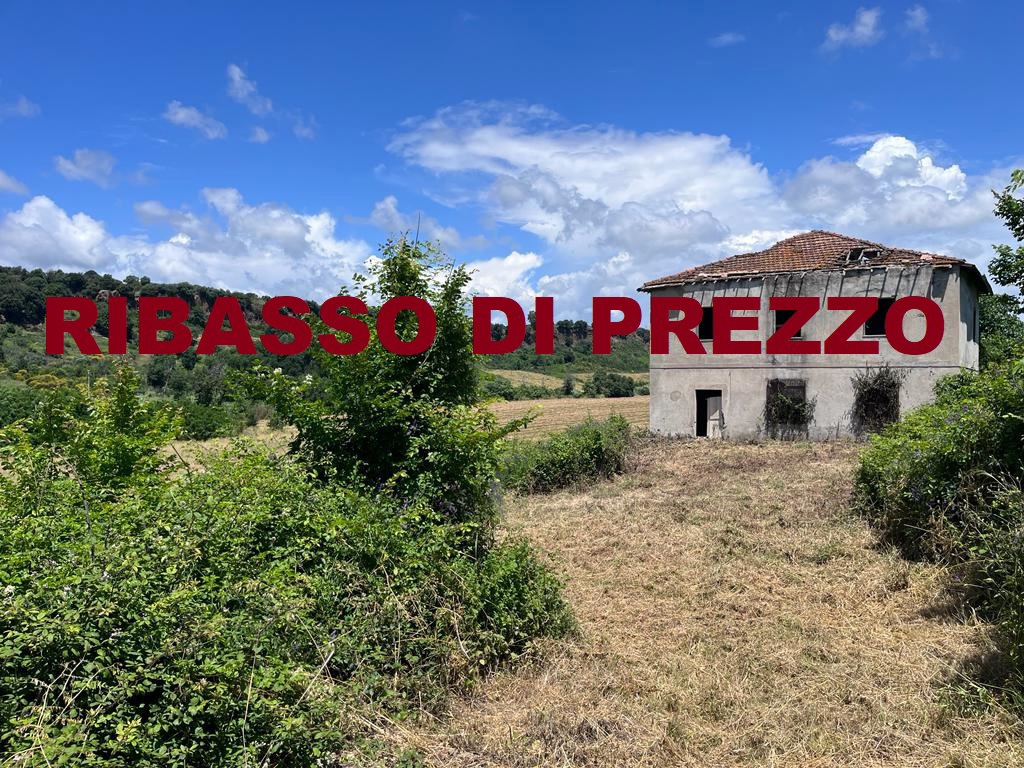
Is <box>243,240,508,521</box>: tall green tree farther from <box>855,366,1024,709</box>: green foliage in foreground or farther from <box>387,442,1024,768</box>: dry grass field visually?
<box>855,366,1024,709</box>: green foliage in foreground

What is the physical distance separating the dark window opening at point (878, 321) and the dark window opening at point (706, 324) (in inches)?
153

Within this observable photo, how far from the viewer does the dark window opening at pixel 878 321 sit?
1707cm

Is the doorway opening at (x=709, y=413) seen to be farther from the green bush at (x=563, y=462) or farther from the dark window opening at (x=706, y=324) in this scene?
the green bush at (x=563, y=462)

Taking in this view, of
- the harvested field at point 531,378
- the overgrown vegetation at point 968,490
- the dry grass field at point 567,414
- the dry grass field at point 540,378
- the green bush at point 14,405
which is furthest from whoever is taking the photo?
the dry grass field at point 540,378

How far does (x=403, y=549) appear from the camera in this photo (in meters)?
5.04

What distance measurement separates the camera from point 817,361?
17609 mm

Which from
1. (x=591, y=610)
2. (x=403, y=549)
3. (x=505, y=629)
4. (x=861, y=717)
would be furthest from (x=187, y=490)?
(x=861, y=717)

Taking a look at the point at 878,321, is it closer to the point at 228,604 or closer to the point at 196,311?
the point at 228,604

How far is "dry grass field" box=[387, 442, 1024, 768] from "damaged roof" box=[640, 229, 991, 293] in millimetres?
9532

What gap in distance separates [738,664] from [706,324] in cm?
1461

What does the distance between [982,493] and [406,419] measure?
6.33 m

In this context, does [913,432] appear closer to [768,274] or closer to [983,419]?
[983,419]

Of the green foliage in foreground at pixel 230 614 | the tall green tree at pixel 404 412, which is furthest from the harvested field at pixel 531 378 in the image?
the green foliage in foreground at pixel 230 614
